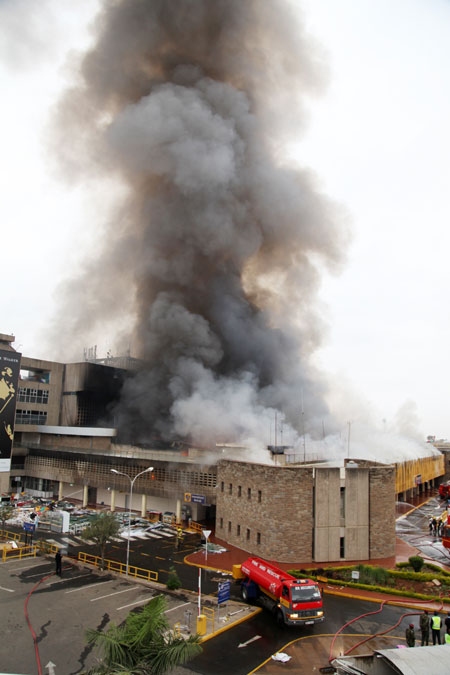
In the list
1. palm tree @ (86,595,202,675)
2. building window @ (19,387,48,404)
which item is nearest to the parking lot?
palm tree @ (86,595,202,675)

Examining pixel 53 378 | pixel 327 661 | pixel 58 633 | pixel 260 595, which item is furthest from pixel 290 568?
pixel 53 378

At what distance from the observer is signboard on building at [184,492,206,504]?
35.3 m

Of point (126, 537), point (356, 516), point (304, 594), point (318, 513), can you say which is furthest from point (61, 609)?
point (356, 516)

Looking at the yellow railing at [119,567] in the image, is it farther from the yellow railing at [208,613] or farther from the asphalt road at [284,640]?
the asphalt road at [284,640]

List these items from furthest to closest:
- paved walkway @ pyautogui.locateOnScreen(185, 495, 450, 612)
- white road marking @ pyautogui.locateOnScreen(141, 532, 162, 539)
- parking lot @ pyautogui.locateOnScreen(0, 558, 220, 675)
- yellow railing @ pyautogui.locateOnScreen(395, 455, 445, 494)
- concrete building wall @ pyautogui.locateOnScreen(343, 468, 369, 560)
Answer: yellow railing @ pyautogui.locateOnScreen(395, 455, 445, 494) < white road marking @ pyautogui.locateOnScreen(141, 532, 162, 539) < concrete building wall @ pyautogui.locateOnScreen(343, 468, 369, 560) < paved walkway @ pyautogui.locateOnScreen(185, 495, 450, 612) < parking lot @ pyautogui.locateOnScreen(0, 558, 220, 675)

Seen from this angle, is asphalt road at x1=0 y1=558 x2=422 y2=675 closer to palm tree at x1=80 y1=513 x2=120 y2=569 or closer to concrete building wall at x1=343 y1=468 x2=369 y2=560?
palm tree at x1=80 y1=513 x2=120 y2=569

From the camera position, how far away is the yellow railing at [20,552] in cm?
2711

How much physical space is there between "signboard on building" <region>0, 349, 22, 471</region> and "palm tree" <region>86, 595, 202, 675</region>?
129 feet

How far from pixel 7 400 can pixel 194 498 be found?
70.7ft

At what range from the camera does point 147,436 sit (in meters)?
52.8

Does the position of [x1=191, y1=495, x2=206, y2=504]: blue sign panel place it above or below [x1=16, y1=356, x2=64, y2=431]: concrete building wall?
below

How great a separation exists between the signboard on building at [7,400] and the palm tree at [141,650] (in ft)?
129

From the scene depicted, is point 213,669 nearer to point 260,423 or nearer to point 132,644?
point 132,644

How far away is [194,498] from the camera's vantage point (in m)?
35.8
